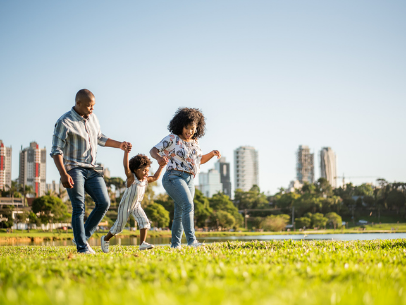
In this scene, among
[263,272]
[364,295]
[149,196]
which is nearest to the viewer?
A: [364,295]

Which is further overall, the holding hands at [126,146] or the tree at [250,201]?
the tree at [250,201]

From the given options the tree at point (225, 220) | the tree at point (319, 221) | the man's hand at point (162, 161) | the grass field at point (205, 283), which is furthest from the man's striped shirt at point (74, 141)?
the tree at point (319, 221)

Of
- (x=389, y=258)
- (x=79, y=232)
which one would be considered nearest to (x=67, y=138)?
(x=79, y=232)

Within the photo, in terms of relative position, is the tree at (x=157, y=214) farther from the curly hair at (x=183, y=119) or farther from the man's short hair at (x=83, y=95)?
the man's short hair at (x=83, y=95)

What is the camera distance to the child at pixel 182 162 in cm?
636

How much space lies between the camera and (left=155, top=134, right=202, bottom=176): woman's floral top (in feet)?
21.5

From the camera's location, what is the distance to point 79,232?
5266 mm

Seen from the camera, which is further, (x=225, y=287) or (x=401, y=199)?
(x=401, y=199)

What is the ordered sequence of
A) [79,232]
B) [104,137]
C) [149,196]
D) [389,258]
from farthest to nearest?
[149,196]
[104,137]
[79,232]
[389,258]

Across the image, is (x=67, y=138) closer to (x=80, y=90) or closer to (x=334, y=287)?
(x=80, y=90)

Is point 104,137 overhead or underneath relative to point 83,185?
overhead

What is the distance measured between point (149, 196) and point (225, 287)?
8012 centimetres

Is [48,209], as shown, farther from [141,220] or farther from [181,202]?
[181,202]

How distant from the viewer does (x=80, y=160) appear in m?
5.43
